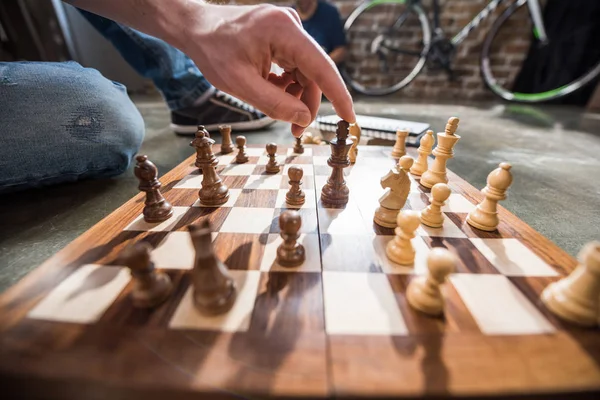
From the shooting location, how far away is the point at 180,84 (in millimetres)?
2004

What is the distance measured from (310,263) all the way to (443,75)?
171 inches

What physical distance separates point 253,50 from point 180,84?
4.93ft

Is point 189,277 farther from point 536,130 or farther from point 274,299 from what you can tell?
point 536,130

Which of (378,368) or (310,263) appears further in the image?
(310,263)

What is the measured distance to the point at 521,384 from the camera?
403 millimetres

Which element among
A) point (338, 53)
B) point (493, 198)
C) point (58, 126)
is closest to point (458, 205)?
point (493, 198)

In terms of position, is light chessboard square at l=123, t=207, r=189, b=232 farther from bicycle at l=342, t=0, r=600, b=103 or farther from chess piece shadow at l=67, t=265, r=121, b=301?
bicycle at l=342, t=0, r=600, b=103

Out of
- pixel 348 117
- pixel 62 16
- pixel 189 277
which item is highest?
pixel 62 16

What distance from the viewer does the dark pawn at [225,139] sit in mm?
1318

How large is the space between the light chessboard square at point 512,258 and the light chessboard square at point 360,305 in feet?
0.91

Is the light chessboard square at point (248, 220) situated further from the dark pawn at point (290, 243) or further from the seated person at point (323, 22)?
the seated person at point (323, 22)

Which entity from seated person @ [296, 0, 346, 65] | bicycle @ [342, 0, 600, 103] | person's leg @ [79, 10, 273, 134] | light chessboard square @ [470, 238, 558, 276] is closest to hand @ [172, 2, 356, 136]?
light chessboard square @ [470, 238, 558, 276]

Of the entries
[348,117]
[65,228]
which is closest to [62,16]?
[65,228]

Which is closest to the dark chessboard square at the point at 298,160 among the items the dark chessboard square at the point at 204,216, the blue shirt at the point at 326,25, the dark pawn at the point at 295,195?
the dark pawn at the point at 295,195
